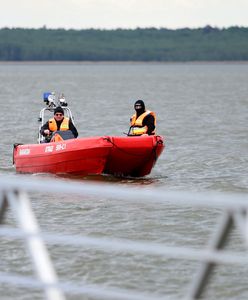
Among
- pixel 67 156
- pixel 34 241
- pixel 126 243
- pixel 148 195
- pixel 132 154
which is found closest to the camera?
pixel 148 195

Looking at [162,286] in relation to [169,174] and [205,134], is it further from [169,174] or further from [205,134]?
[205,134]

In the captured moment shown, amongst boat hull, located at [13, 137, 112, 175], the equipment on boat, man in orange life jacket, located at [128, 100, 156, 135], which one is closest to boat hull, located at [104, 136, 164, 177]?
the equipment on boat

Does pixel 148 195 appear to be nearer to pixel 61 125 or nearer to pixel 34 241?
pixel 34 241

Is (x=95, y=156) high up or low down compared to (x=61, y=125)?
down

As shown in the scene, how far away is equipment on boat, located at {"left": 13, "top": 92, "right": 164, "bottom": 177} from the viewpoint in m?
16.0

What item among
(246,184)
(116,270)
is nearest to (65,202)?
(246,184)

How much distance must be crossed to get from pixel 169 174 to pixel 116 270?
29.5ft

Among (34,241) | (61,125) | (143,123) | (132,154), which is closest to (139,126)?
(143,123)

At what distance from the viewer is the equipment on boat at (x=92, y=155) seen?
52.5 feet

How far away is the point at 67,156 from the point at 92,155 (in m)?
0.46

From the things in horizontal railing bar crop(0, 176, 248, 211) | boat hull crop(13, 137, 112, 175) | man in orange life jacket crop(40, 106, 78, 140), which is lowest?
boat hull crop(13, 137, 112, 175)

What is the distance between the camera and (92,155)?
53.3ft

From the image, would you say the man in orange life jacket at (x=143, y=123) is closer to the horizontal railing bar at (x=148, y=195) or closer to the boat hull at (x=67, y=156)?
the boat hull at (x=67, y=156)

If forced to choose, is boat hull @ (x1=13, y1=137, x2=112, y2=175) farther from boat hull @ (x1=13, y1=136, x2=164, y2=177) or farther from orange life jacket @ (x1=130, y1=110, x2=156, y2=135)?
orange life jacket @ (x1=130, y1=110, x2=156, y2=135)
